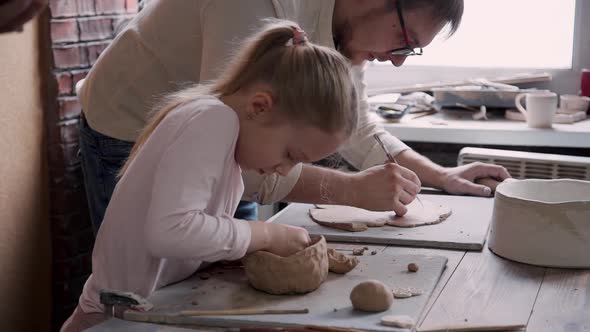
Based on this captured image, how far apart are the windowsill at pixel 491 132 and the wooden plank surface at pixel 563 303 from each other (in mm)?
1345

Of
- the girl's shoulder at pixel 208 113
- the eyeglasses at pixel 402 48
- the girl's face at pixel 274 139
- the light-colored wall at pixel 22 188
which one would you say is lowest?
the light-colored wall at pixel 22 188

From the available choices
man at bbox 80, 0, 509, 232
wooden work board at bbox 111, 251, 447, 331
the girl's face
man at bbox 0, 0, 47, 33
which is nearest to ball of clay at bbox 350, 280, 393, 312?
wooden work board at bbox 111, 251, 447, 331

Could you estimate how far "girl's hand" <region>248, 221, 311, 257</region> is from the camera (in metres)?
1.50

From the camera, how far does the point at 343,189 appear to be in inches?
75.0

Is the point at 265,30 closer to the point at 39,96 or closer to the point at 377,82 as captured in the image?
the point at 39,96

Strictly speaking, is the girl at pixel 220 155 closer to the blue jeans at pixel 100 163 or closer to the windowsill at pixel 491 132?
the blue jeans at pixel 100 163

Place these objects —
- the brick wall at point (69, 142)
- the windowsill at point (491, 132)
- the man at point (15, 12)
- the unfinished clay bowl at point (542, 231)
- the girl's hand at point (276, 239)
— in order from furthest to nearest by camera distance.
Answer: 1. the windowsill at point (491, 132)
2. the brick wall at point (69, 142)
3. the unfinished clay bowl at point (542, 231)
4. the girl's hand at point (276, 239)
5. the man at point (15, 12)

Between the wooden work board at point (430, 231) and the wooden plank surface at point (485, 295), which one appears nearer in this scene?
the wooden plank surface at point (485, 295)

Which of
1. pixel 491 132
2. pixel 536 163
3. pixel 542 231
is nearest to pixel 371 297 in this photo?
pixel 542 231

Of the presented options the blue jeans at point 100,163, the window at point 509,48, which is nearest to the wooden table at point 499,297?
the blue jeans at point 100,163

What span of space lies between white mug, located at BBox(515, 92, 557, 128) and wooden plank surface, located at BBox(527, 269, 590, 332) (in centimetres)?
138

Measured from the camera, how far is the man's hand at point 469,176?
2.23 m

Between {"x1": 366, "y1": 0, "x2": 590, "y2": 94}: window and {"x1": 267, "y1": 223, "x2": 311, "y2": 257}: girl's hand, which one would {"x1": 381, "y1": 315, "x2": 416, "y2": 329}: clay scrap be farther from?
{"x1": 366, "y1": 0, "x2": 590, "y2": 94}: window

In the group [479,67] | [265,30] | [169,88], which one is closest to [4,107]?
[169,88]
